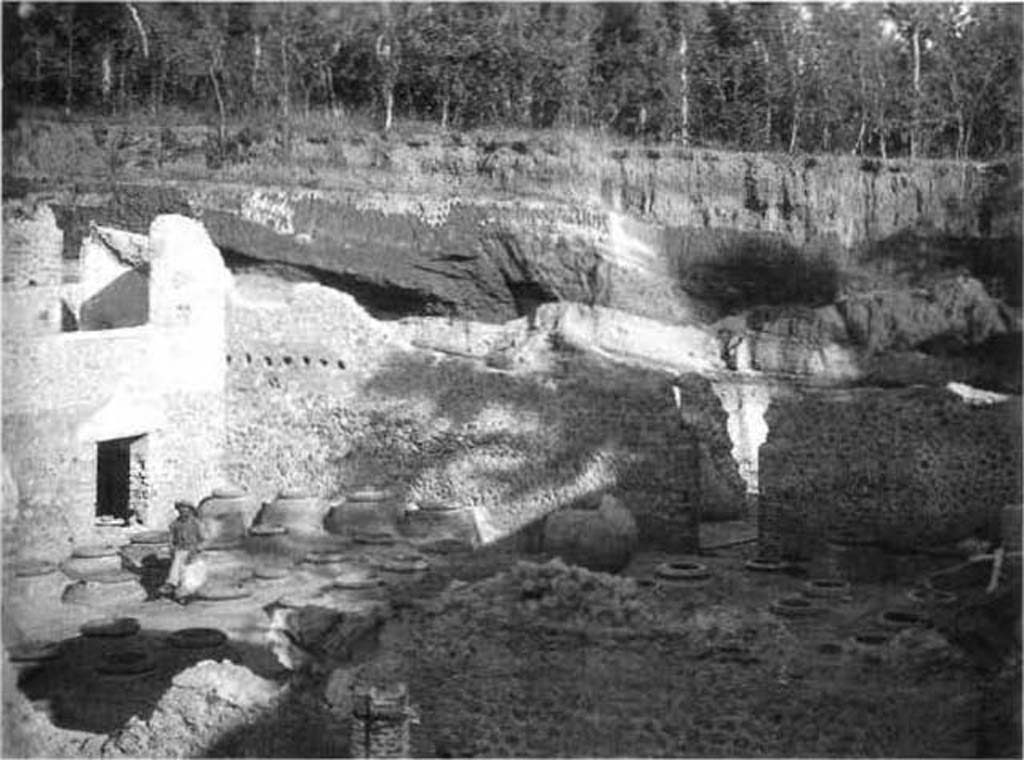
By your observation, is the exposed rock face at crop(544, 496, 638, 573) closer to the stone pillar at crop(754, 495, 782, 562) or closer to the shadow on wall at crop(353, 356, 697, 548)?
the shadow on wall at crop(353, 356, 697, 548)

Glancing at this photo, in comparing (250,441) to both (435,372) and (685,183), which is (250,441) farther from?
(685,183)

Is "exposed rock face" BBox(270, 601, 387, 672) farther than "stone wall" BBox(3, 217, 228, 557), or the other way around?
"stone wall" BBox(3, 217, 228, 557)

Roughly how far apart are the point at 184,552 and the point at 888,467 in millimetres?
7206

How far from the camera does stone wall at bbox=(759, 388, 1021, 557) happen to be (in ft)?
41.7

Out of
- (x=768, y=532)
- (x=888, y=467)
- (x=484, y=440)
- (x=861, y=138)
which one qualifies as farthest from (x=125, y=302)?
(x=861, y=138)

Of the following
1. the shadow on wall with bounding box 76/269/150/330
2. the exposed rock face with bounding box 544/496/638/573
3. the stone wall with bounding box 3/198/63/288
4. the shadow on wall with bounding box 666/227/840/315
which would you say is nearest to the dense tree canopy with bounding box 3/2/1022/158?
the shadow on wall with bounding box 666/227/840/315

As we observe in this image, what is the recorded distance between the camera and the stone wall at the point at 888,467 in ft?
41.7

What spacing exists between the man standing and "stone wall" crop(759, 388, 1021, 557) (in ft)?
19.7

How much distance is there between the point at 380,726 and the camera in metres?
7.32

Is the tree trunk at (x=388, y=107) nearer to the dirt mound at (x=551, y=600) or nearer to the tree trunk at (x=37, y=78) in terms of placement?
the tree trunk at (x=37, y=78)

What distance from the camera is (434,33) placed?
17.5 m

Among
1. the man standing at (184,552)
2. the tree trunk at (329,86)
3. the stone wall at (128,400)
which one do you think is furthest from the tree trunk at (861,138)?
the man standing at (184,552)

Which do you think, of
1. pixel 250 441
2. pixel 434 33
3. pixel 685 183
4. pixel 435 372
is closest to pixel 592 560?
pixel 435 372

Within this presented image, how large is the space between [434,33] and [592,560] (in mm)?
8433
